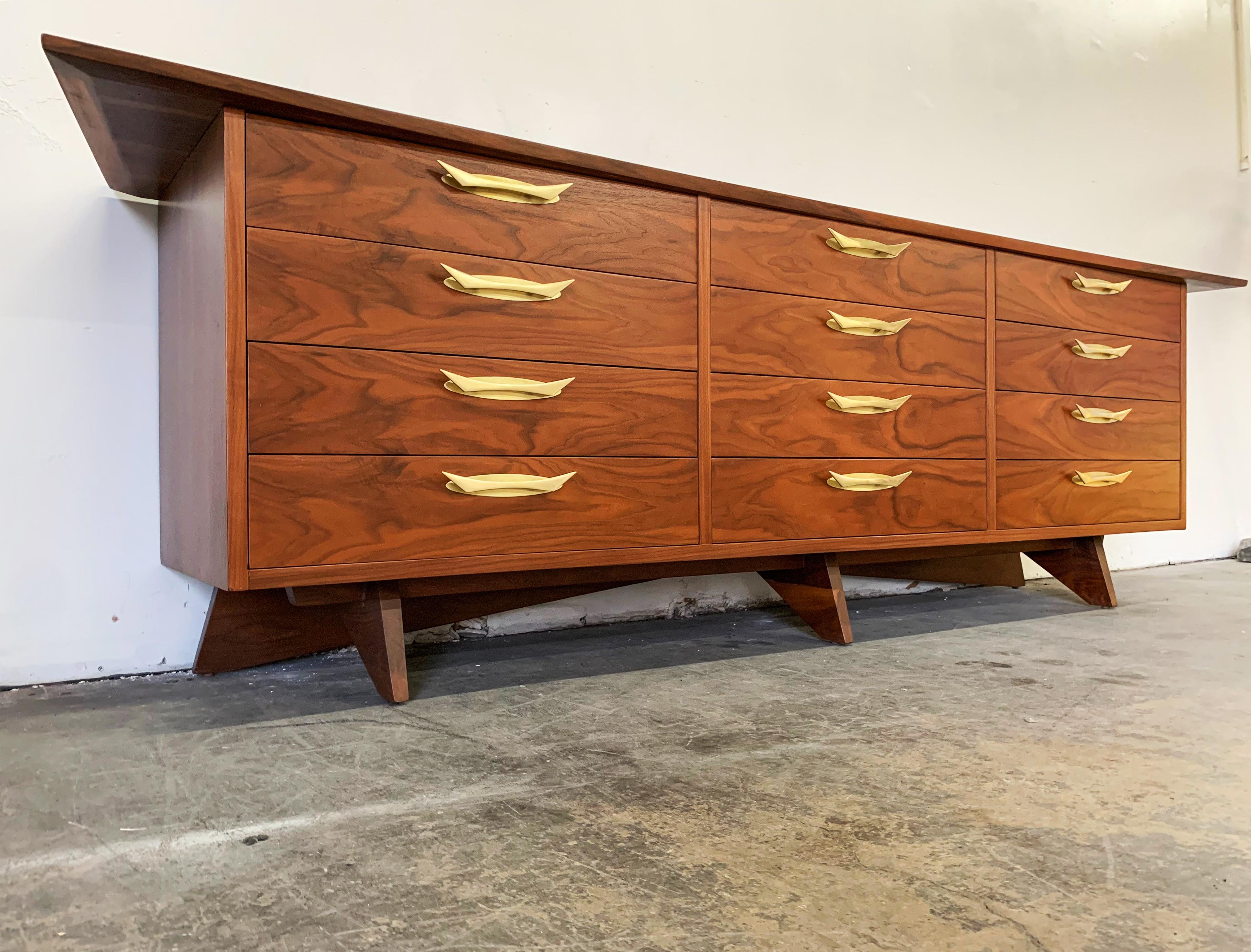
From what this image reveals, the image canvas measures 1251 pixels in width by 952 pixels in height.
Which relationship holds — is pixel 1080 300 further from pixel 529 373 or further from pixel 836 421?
pixel 529 373

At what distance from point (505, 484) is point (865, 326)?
0.72m

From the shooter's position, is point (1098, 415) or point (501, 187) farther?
point (1098, 415)

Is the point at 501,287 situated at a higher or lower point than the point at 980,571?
higher

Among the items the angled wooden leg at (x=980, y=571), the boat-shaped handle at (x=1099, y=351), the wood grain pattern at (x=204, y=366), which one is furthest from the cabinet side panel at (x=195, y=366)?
the angled wooden leg at (x=980, y=571)

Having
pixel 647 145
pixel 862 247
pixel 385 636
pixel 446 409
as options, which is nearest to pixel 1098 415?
pixel 862 247

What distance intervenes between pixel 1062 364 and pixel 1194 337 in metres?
1.54

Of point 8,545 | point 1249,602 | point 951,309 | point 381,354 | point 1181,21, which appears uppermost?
point 1181,21

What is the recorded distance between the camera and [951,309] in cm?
153

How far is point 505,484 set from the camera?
1105 millimetres

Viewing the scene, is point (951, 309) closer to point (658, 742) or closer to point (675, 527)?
point (675, 527)

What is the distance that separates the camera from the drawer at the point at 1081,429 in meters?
1.61

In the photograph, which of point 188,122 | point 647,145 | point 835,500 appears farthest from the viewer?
point 647,145

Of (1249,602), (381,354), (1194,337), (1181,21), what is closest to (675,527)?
(381,354)

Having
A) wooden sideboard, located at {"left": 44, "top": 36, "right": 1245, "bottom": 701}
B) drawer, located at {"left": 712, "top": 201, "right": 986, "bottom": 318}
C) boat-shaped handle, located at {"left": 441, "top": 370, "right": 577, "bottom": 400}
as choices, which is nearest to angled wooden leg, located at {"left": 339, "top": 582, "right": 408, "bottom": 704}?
wooden sideboard, located at {"left": 44, "top": 36, "right": 1245, "bottom": 701}
